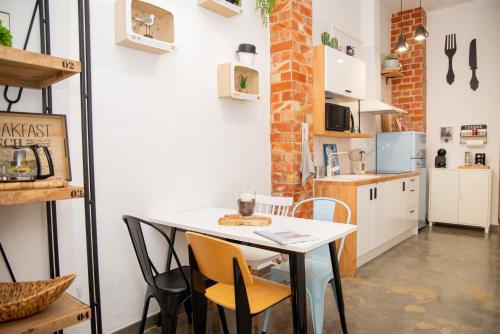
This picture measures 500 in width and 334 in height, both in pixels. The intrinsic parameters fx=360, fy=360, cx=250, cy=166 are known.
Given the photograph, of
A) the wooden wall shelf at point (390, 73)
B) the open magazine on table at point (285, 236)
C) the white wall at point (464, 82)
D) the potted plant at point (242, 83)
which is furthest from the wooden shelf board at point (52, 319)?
the white wall at point (464, 82)

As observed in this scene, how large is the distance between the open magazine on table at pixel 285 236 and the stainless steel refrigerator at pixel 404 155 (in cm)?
355

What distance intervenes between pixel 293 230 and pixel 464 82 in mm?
4867

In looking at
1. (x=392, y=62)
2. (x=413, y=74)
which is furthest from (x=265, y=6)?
(x=413, y=74)

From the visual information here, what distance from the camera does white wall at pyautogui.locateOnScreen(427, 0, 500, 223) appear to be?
5.18 metres

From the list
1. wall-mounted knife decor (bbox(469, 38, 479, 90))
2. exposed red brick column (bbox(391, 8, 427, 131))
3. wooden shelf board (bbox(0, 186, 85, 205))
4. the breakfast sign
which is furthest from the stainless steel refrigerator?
wooden shelf board (bbox(0, 186, 85, 205))

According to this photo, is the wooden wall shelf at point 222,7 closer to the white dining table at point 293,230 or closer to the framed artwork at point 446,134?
the white dining table at point 293,230

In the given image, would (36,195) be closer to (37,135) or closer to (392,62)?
(37,135)

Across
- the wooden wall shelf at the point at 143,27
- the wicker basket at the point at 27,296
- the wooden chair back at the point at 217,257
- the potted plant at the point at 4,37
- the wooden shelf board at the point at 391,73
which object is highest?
the wooden shelf board at the point at 391,73

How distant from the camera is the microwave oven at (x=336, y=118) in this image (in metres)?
3.66

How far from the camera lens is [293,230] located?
76.6 inches

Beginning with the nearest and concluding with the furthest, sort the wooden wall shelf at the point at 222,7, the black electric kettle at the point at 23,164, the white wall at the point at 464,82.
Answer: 1. the black electric kettle at the point at 23,164
2. the wooden wall shelf at the point at 222,7
3. the white wall at the point at 464,82

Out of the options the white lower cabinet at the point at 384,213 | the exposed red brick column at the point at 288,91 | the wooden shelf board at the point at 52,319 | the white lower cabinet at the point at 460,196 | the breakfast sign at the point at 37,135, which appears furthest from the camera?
the white lower cabinet at the point at 460,196

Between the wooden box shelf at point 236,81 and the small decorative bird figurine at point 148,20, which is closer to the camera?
the small decorative bird figurine at point 148,20

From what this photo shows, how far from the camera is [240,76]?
10.1ft
